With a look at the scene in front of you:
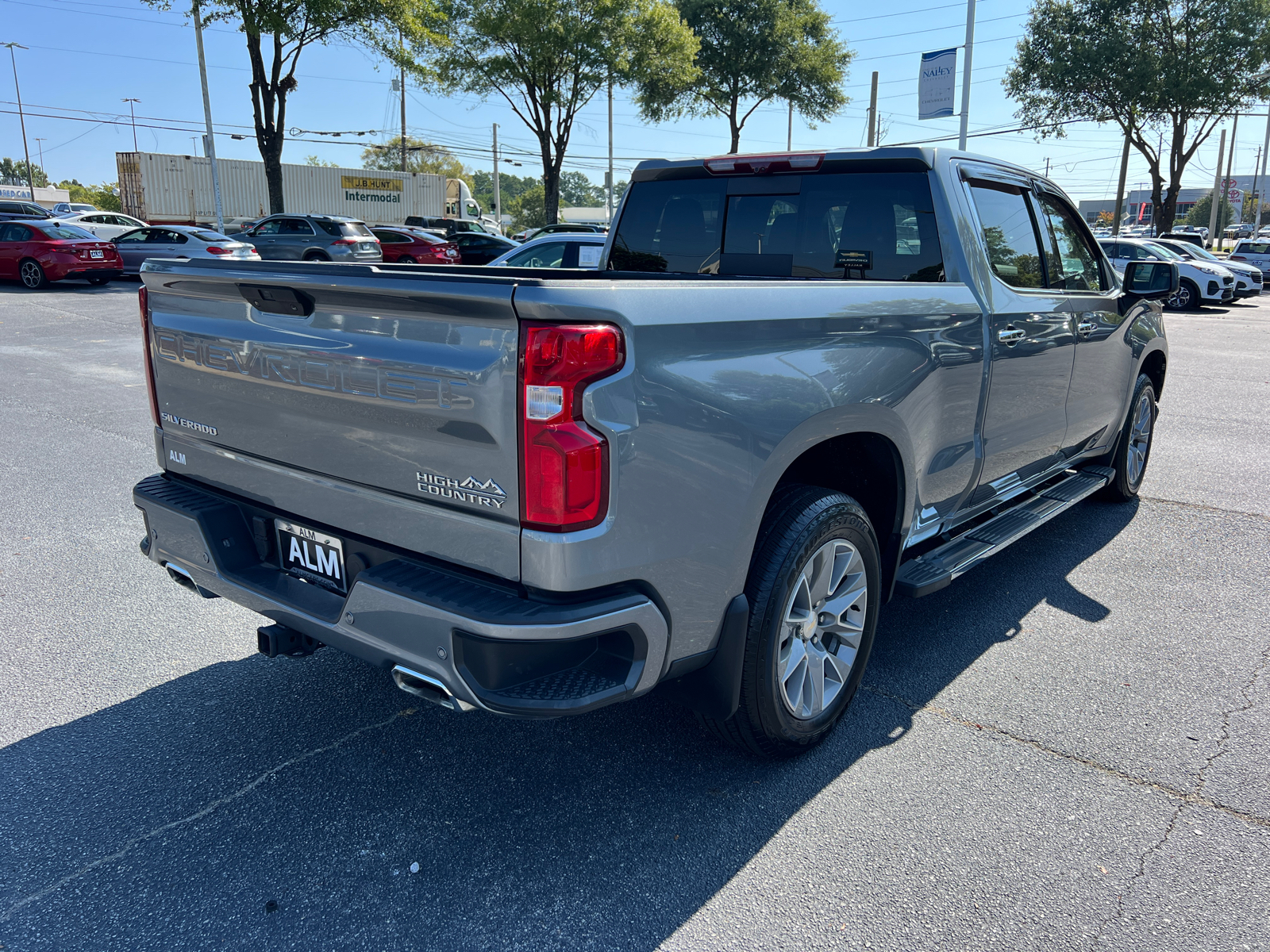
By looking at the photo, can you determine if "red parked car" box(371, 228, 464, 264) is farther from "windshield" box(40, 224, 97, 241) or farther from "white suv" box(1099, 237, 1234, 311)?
"white suv" box(1099, 237, 1234, 311)

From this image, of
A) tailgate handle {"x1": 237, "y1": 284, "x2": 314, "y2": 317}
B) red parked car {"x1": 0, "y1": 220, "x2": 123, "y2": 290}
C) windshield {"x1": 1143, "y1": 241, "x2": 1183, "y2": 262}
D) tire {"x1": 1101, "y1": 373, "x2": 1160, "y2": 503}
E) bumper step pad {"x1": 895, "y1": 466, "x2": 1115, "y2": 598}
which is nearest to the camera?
tailgate handle {"x1": 237, "y1": 284, "x2": 314, "y2": 317}

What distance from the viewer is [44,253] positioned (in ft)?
64.1

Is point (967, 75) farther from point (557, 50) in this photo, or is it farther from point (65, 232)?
point (65, 232)

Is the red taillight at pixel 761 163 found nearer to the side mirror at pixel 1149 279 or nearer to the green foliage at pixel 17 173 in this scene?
the side mirror at pixel 1149 279

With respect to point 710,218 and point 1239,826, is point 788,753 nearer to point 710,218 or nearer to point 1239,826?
point 1239,826

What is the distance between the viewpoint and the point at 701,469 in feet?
7.65

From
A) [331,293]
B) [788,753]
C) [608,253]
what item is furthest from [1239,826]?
[608,253]

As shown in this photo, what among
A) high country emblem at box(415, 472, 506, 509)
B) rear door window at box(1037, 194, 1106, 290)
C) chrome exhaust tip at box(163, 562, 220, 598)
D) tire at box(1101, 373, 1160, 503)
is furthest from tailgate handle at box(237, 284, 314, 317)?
tire at box(1101, 373, 1160, 503)

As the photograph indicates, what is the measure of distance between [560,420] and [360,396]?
630 millimetres

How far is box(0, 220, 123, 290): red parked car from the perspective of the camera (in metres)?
19.6

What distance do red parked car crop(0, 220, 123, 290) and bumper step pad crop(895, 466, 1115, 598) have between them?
2119 cm

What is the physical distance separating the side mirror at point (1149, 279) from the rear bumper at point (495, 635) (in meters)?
3.98

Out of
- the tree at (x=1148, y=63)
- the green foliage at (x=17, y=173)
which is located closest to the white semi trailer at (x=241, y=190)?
the tree at (x=1148, y=63)

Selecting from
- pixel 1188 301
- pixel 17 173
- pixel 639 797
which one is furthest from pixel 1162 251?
pixel 17 173
